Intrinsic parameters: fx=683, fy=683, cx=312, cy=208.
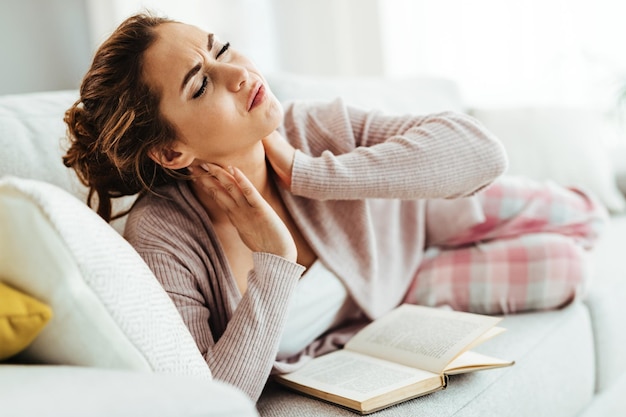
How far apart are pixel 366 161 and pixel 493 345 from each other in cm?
45

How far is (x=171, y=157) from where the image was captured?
4.43 feet

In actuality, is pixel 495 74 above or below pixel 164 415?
below

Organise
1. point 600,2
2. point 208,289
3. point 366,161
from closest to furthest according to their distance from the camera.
Result: point 208,289, point 366,161, point 600,2

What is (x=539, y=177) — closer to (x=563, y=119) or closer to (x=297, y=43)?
(x=563, y=119)

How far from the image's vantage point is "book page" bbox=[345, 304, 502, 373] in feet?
3.94

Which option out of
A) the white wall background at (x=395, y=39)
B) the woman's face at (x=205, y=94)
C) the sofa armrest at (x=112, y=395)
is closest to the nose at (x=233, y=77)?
the woman's face at (x=205, y=94)

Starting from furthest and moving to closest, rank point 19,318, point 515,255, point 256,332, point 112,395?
point 515,255 → point 256,332 → point 19,318 → point 112,395

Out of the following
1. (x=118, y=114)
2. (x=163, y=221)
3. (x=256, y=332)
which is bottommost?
(x=256, y=332)

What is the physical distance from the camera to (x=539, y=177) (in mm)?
2367

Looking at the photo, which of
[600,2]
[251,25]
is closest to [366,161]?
[600,2]

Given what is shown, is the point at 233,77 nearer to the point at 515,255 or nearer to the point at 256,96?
the point at 256,96

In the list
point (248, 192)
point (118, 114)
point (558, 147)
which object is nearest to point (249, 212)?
point (248, 192)

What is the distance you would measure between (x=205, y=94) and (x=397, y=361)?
60 cm

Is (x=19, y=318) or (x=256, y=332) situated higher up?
(x=19, y=318)
